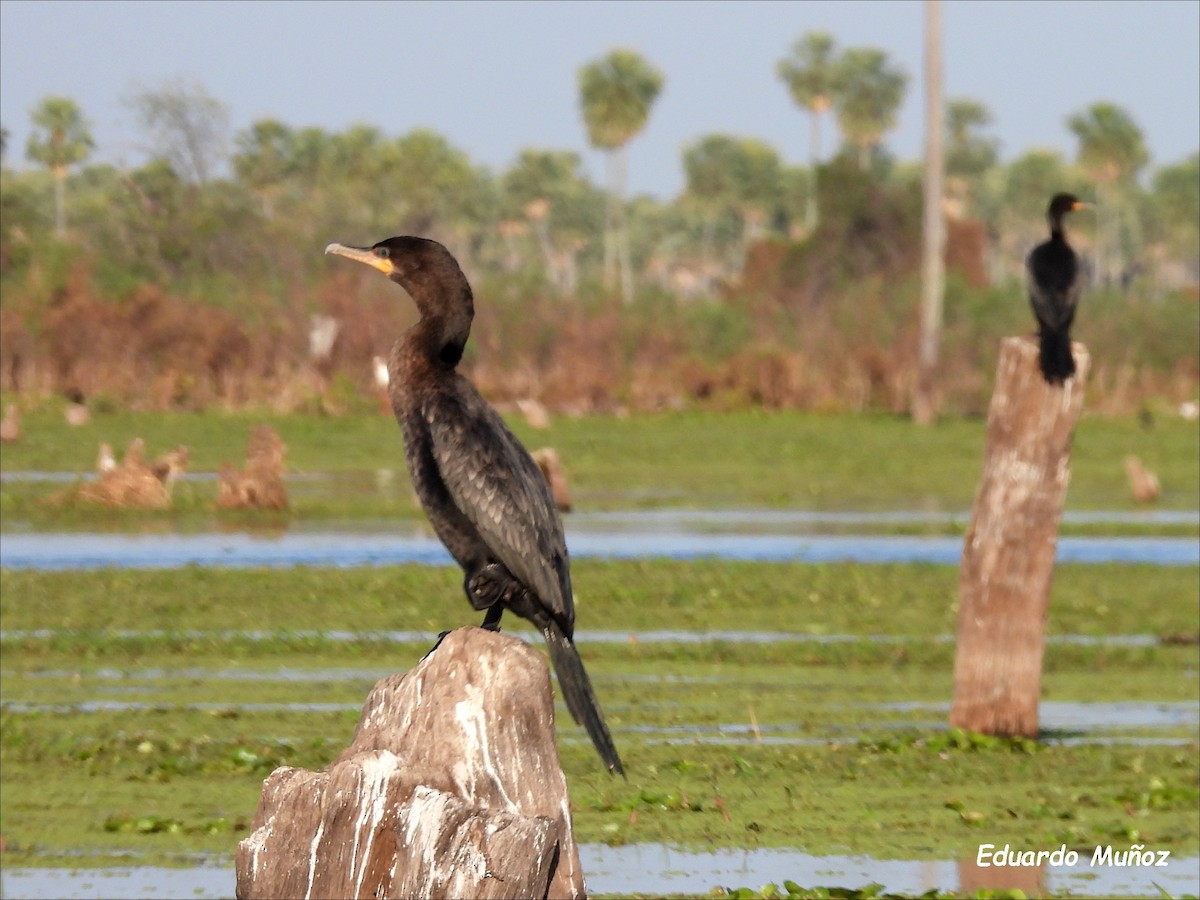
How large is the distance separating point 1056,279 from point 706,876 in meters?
7.47

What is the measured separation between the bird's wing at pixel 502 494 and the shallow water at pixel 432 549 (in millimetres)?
14494

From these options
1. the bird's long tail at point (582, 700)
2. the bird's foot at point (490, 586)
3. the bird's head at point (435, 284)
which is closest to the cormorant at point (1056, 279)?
the bird's foot at point (490, 586)

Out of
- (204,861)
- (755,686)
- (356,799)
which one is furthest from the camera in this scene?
(755,686)

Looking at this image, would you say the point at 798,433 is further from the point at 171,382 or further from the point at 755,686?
the point at 755,686

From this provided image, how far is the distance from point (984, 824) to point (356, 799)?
619 cm

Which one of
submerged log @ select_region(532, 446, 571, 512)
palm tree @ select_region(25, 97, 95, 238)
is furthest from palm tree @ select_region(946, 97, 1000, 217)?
submerged log @ select_region(532, 446, 571, 512)

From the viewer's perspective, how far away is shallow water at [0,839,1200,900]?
8883mm

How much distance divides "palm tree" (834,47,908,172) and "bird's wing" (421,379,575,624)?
106 m

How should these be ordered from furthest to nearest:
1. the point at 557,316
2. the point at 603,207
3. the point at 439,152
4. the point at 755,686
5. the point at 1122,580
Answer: the point at 603,207, the point at 439,152, the point at 557,316, the point at 1122,580, the point at 755,686

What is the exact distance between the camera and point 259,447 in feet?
81.3

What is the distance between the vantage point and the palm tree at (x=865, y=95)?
110938 mm

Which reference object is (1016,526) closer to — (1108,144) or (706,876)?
(706,876)

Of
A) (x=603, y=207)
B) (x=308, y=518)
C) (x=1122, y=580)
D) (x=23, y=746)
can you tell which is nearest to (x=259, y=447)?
(x=308, y=518)

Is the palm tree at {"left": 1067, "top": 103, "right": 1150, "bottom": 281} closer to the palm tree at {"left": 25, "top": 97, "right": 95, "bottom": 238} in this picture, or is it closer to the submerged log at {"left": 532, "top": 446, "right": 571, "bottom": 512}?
the palm tree at {"left": 25, "top": 97, "right": 95, "bottom": 238}
